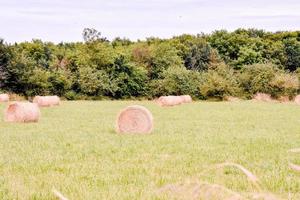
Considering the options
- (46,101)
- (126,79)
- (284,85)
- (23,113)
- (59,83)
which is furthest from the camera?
(126,79)

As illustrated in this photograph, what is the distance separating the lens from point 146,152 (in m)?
13.4

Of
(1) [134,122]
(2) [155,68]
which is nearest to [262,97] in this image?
(2) [155,68]

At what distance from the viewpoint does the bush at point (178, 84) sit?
7600 centimetres

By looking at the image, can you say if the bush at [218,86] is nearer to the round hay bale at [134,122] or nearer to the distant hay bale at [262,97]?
the distant hay bale at [262,97]

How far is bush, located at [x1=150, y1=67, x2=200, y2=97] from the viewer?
249 feet

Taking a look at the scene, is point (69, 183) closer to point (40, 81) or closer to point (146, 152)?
point (146, 152)

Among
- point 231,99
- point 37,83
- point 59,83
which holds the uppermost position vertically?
point 37,83

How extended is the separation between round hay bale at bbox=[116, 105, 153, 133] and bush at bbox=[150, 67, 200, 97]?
55.7 metres

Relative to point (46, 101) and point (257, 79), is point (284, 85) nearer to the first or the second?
point (257, 79)

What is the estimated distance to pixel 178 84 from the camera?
→ 76.7 m

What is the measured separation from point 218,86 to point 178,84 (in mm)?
6296

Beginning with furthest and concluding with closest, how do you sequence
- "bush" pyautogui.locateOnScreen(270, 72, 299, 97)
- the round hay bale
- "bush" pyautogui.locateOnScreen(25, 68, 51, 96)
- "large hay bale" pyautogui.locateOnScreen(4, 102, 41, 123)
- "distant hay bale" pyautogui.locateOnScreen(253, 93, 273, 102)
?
1. "bush" pyautogui.locateOnScreen(270, 72, 299, 97)
2. "distant hay bale" pyautogui.locateOnScreen(253, 93, 273, 102)
3. "bush" pyautogui.locateOnScreen(25, 68, 51, 96)
4. "large hay bale" pyautogui.locateOnScreen(4, 102, 41, 123)
5. the round hay bale

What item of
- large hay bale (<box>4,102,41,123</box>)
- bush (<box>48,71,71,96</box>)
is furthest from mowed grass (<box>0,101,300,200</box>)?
bush (<box>48,71,71,96</box>)

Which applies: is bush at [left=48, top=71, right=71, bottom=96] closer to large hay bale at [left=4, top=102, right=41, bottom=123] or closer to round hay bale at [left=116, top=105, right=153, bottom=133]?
large hay bale at [left=4, top=102, right=41, bottom=123]
